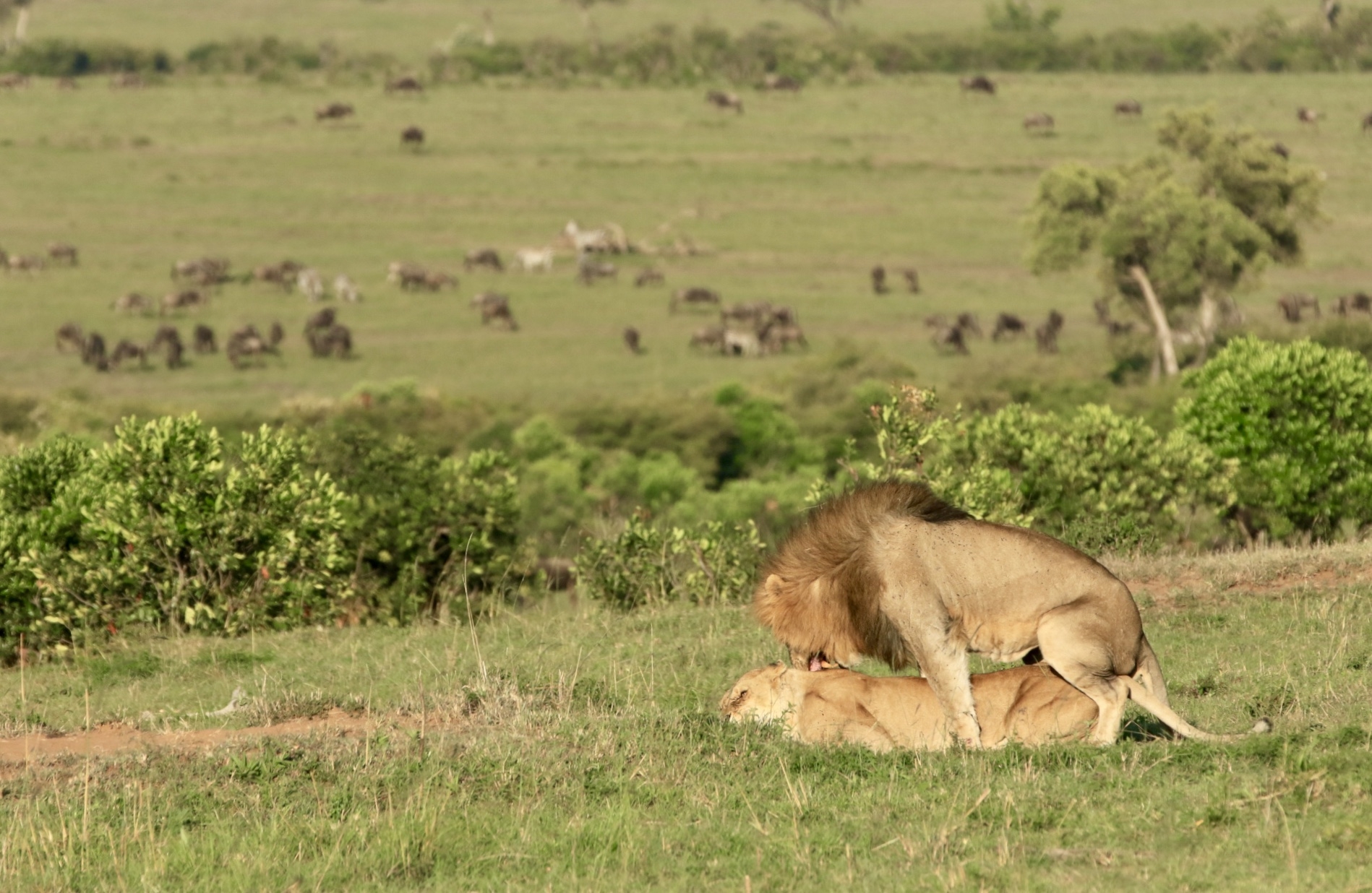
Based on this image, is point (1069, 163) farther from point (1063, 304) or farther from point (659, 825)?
point (659, 825)

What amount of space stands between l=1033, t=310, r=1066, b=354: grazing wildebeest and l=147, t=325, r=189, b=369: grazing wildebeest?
2292 centimetres

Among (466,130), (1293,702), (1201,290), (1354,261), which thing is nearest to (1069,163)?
(1201,290)

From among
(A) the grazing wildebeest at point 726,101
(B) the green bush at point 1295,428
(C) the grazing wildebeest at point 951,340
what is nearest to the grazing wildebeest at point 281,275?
(C) the grazing wildebeest at point 951,340

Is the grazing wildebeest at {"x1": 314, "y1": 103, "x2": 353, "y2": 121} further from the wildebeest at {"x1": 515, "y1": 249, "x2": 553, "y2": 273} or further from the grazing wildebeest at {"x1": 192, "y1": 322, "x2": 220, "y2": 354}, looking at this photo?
the grazing wildebeest at {"x1": 192, "y1": 322, "x2": 220, "y2": 354}

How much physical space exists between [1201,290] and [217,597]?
39.9 metres

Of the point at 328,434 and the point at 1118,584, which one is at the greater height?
the point at 1118,584

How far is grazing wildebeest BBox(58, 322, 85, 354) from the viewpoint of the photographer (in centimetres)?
4609

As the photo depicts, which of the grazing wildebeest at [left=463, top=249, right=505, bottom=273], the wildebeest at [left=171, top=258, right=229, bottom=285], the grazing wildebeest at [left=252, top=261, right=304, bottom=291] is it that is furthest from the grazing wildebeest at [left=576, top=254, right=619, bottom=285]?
the wildebeest at [left=171, top=258, right=229, bottom=285]

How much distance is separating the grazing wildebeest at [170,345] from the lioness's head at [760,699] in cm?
3894

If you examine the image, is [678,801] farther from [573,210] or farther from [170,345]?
[573,210]

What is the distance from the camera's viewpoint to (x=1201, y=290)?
4891 cm

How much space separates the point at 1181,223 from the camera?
1859 inches

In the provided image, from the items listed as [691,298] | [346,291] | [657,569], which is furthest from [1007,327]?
[657,569]

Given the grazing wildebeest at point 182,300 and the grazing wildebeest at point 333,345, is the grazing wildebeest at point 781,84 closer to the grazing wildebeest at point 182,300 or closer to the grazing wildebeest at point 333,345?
the grazing wildebeest at point 182,300
